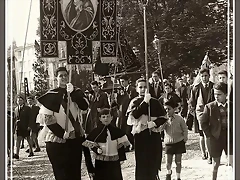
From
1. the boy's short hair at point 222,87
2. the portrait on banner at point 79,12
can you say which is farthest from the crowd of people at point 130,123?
the portrait on banner at point 79,12

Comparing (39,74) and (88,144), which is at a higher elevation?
(39,74)

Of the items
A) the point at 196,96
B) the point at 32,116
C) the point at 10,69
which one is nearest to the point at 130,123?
the point at 196,96

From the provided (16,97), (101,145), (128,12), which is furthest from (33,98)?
(128,12)

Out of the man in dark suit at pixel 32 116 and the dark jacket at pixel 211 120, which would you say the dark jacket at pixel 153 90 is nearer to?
the dark jacket at pixel 211 120

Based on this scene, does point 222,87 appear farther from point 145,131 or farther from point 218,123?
point 145,131

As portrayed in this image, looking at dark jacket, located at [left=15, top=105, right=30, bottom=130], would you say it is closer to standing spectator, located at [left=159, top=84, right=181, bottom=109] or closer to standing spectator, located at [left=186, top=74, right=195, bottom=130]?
standing spectator, located at [left=159, top=84, right=181, bottom=109]

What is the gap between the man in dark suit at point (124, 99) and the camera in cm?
172

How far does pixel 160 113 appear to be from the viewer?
5.68 ft

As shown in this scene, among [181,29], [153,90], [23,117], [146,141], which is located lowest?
[146,141]

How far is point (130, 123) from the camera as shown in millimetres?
1724

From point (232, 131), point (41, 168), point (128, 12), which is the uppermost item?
point (128, 12)

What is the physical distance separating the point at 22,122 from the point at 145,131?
49cm
